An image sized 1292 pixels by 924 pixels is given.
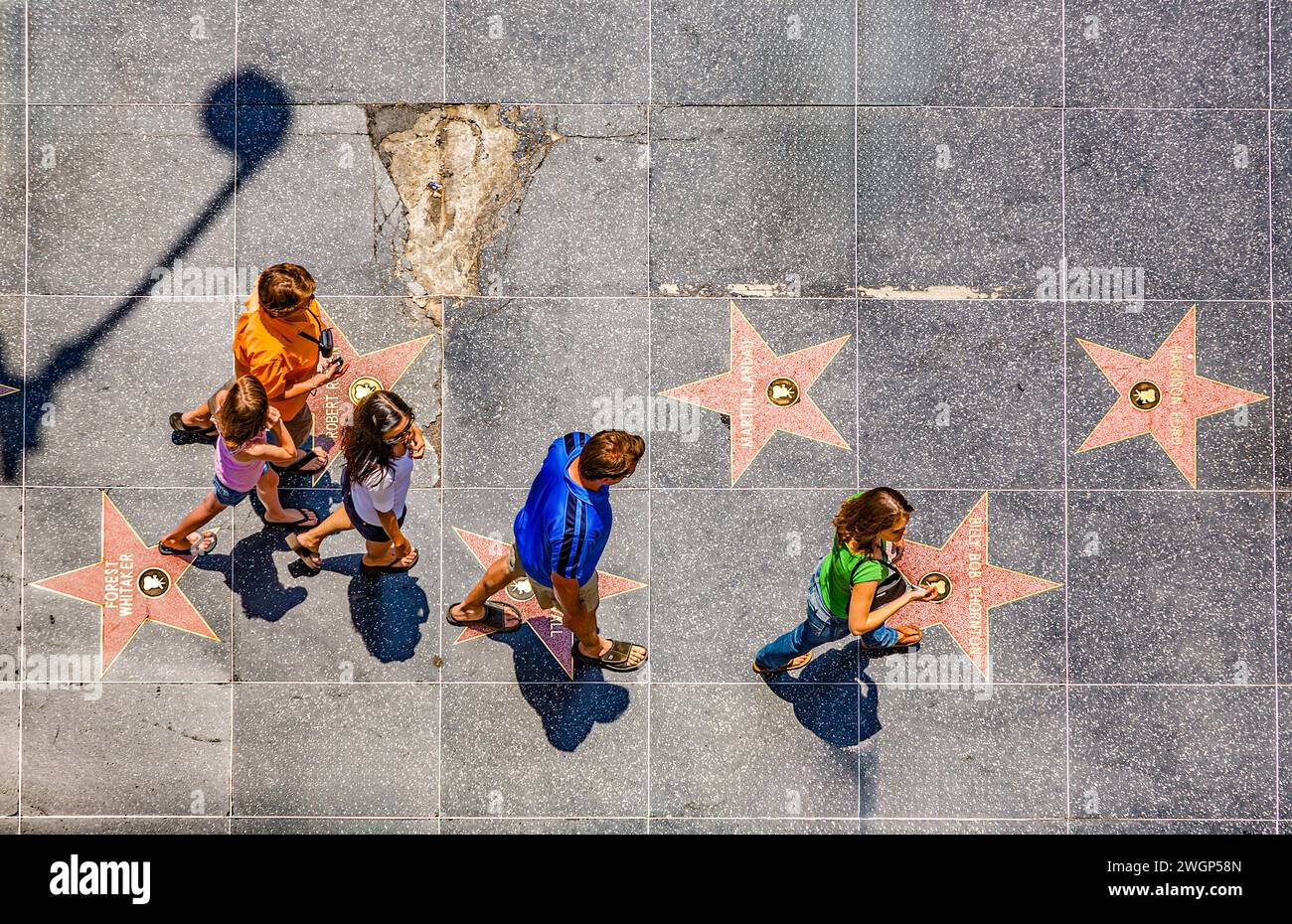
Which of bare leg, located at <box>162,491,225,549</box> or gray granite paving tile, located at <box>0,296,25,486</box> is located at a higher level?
gray granite paving tile, located at <box>0,296,25,486</box>

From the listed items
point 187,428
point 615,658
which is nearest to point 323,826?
point 615,658

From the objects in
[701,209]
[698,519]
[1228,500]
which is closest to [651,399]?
[698,519]

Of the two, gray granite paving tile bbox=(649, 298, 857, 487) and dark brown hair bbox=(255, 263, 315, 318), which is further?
gray granite paving tile bbox=(649, 298, 857, 487)

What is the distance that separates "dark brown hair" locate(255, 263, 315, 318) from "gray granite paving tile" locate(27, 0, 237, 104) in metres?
2.22

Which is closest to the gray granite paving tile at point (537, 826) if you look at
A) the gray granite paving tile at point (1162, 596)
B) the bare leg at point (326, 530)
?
the bare leg at point (326, 530)

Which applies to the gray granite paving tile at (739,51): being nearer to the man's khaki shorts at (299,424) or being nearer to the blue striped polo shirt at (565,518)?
the blue striped polo shirt at (565,518)

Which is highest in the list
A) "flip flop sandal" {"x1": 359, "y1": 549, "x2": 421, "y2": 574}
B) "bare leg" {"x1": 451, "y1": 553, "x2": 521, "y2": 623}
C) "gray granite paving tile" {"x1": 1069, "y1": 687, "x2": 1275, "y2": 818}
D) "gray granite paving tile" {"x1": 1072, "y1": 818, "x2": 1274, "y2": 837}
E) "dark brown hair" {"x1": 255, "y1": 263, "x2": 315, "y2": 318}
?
"dark brown hair" {"x1": 255, "y1": 263, "x2": 315, "y2": 318}

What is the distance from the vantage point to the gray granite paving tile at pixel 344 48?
23.0ft

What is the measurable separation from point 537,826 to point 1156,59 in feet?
24.6

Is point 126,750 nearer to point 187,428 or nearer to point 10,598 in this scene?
point 10,598

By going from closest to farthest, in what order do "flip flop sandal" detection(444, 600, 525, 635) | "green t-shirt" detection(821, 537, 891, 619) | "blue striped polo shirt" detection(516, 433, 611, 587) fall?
"blue striped polo shirt" detection(516, 433, 611, 587) → "green t-shirt" detection(821, 537, 891, 619) → "flip flop sandal" detection(444, 600, 525, 635)

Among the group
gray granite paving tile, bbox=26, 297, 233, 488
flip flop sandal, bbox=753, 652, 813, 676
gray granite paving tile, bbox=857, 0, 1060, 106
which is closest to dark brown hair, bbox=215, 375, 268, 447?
gray granite paving tile, bbox=26, 297, 233, 488

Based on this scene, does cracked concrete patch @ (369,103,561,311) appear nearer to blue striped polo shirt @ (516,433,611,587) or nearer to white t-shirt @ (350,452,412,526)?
white t-shirt @ (350,452,412,526)

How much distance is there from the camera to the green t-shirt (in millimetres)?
5754
